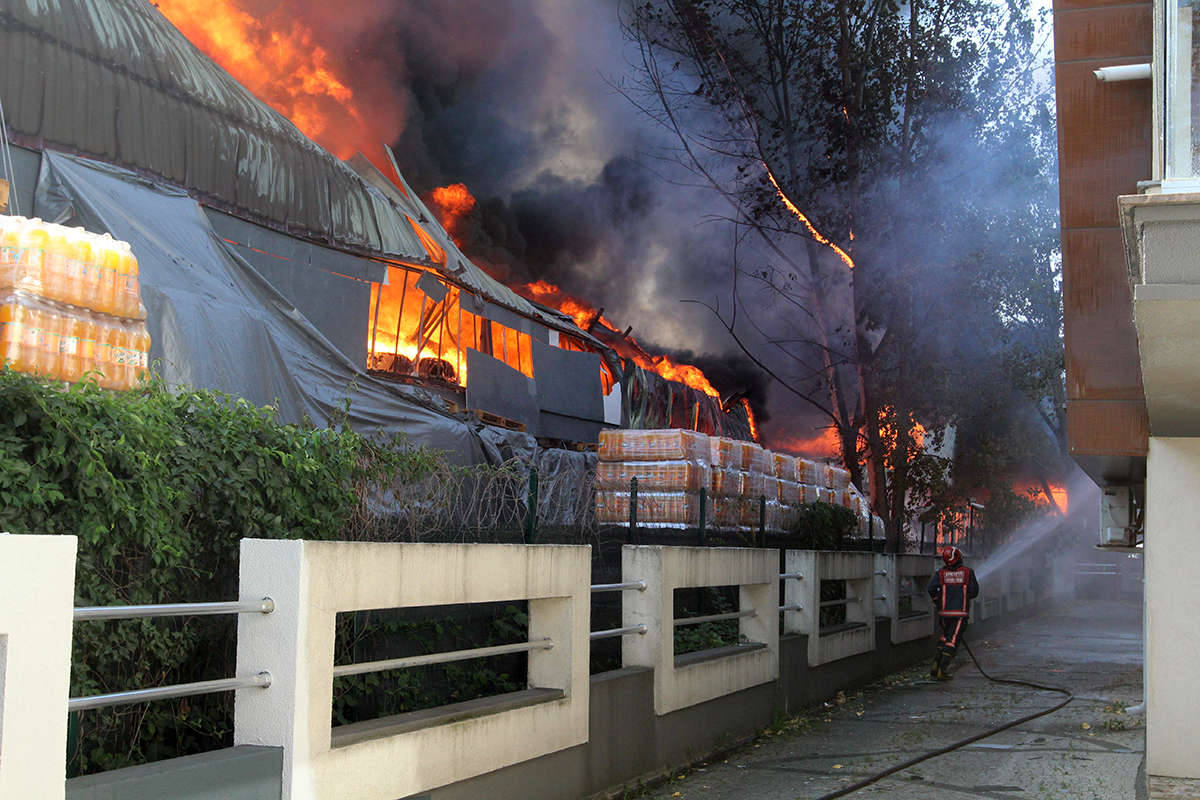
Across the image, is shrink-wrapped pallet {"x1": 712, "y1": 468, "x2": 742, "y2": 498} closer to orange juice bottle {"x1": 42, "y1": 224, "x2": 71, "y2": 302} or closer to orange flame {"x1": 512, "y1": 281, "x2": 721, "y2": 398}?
orange juice bottle {"x1": 42, "y1": 224, "x2": 71, "y2": 302}

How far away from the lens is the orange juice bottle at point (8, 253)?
7926 millimetres

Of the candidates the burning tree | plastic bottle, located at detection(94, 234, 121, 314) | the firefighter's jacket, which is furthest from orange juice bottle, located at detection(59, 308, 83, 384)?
the burning tree

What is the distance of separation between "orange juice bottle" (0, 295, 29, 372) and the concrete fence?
3.78 metres

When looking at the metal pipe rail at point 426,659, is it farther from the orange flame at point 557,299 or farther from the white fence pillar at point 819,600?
the orange flame at point 557,299

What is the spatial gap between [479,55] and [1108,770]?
25.8 meters

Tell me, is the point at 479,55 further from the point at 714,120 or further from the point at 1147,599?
the point at 1147,599

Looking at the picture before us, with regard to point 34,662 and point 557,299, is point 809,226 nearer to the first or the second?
point 557,299

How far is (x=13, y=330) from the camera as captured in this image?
779 centimetres

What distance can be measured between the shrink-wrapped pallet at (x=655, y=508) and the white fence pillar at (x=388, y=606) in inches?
238

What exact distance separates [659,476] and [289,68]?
15484 millimetres

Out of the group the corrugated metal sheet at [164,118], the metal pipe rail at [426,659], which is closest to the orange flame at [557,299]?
the corrugated metal sheet at [164,118]

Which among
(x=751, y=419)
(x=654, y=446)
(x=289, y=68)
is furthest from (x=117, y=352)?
(x=751, y=419)

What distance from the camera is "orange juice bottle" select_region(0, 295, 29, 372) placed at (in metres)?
7.77

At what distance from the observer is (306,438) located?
20.1 feet
